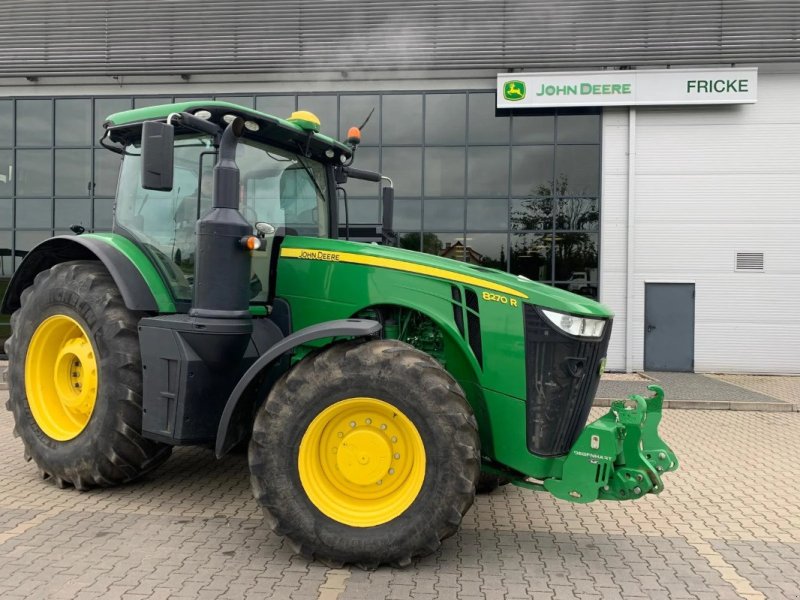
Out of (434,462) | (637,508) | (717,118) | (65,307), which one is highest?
(717,118)

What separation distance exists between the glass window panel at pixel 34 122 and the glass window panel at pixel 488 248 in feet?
33.6

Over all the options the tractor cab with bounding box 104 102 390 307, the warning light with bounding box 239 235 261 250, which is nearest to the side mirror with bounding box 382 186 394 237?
the tractor cab with bounding box 104 102 390 307

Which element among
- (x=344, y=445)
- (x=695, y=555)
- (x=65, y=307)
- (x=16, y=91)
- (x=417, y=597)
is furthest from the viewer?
(x=16, y=91)

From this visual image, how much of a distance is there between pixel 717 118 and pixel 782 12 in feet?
7.97

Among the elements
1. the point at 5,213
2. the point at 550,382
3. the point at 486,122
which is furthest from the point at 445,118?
the point at 550,382

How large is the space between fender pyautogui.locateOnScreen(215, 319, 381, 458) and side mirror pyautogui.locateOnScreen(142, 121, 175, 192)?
1.15 meters

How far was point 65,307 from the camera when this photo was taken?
452 cm

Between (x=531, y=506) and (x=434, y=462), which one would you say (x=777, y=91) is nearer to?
(x=531, y=506)

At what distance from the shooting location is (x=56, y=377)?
15.5ft

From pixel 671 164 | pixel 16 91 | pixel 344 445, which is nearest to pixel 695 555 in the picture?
pixel 344 445

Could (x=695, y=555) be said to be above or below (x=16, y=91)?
below

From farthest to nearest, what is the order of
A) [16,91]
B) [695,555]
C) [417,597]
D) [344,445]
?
[16,91] < [695,555] < [344,445] < [417,597]

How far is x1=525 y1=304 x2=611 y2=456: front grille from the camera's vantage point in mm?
3521

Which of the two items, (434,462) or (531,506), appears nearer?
(434,462)
